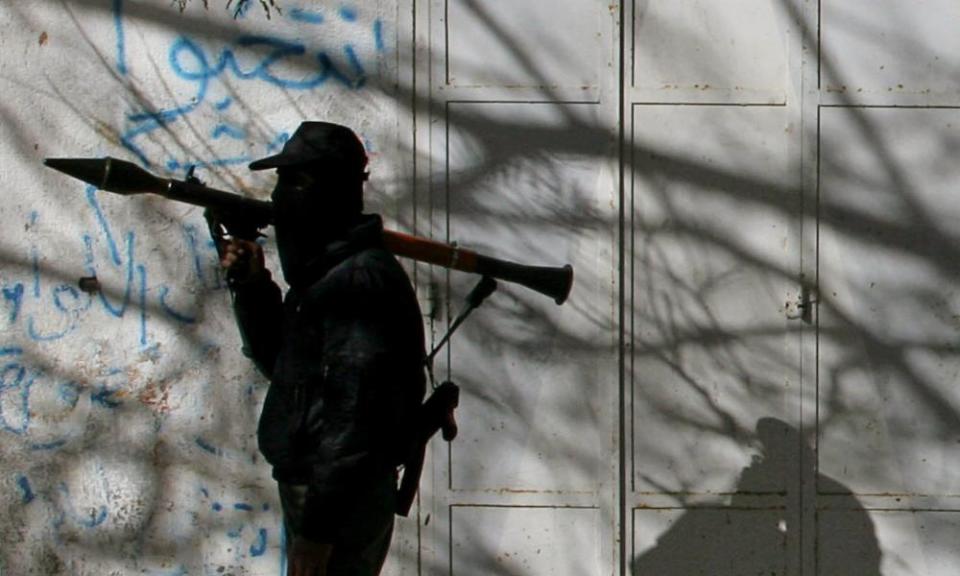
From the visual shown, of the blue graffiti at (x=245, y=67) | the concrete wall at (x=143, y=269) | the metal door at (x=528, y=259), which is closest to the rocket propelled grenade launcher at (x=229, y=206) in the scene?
the metal door at (x=528, y=259)

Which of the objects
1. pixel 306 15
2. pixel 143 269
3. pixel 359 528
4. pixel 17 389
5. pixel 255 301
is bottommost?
pixel 359 528

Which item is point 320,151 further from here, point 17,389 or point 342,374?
point 17,389

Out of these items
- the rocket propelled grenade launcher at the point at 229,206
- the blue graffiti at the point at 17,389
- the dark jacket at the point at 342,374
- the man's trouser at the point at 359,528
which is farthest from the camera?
the blue graffiti at the point at 17,389

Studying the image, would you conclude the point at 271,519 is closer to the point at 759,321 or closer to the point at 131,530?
the point at 131,530

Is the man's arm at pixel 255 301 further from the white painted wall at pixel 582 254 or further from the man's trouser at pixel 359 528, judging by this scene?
the white painted wall at pixel 582 254

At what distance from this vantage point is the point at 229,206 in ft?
13.6

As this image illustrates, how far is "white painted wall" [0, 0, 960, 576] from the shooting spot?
5492 millimetres

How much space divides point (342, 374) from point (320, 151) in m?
0.58

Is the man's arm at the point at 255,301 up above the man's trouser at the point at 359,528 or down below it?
above

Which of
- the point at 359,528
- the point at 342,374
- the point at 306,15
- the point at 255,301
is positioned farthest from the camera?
the point at 306,15

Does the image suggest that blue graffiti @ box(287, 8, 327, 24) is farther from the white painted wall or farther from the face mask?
the face mask

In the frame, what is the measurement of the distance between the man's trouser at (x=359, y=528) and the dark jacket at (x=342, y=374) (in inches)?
2.5

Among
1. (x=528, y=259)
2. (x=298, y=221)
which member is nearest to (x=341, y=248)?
(x=298, y=221)

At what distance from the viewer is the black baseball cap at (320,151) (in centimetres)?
397
